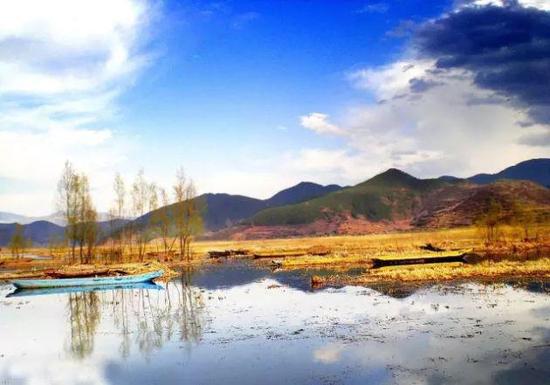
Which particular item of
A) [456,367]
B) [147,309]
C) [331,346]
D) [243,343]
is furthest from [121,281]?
[456,367]

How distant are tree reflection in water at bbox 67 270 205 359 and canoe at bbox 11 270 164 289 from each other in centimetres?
350

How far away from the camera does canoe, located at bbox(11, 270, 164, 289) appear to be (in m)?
63.7

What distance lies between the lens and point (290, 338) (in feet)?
98.8

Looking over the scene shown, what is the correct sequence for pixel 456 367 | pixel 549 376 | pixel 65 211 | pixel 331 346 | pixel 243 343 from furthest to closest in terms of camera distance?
pixel 65 211, pixel 243 343, pixel 331 346, pixel 456 367, pixel 549 376

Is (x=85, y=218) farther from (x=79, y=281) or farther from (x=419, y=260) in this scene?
(x=419, y=260)

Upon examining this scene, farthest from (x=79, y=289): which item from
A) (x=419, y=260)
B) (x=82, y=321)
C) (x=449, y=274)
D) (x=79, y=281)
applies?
(x=449, y=274)

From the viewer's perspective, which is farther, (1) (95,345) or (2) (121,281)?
(2) (121,281)

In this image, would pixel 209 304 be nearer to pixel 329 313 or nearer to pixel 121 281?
pixel 329 313

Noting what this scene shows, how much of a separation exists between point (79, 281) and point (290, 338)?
43.6 metres

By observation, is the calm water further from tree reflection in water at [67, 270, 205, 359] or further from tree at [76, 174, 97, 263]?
tree at [76, 174, 97, 263]

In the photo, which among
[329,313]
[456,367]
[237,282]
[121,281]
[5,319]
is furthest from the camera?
[121,281]

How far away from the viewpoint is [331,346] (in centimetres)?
2761

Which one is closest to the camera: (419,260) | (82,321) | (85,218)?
(82,321)

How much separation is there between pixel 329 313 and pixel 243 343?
9.32 m
